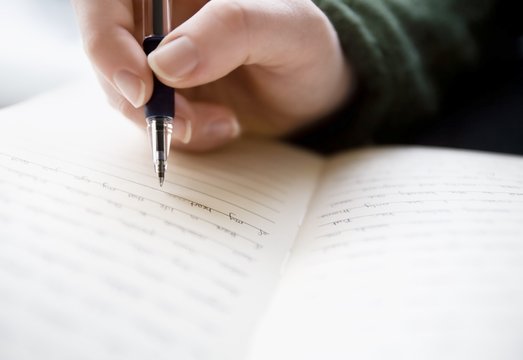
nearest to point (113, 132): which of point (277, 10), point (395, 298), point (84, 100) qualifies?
point (84, 100)

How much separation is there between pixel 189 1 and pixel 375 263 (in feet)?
1.14

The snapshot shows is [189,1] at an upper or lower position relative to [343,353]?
upper

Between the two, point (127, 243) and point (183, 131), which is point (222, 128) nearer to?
point (183, 131)

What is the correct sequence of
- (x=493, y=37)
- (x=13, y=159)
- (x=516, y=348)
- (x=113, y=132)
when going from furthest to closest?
1. (x=493, y=37)
2. (x=113, y=132)
3. (x=13, y=159)
4. (x=516, y=348)

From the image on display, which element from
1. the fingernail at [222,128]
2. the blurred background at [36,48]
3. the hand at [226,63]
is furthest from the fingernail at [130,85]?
the blurred background at [36,48]

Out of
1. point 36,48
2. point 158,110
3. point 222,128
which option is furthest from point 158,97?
point 36,48

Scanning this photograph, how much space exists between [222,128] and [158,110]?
0.13 meters

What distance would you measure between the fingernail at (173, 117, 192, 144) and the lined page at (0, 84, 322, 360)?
2 cm

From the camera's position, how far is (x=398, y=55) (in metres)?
0.58

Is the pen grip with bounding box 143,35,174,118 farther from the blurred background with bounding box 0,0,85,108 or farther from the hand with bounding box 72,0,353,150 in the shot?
the blurred background with bounding box 0,0,85,108

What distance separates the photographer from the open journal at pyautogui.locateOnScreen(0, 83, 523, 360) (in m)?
0.28

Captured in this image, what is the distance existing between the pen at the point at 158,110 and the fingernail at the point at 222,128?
0.10m

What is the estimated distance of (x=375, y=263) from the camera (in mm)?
342

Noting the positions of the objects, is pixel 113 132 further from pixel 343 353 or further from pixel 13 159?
pixel 343 353
